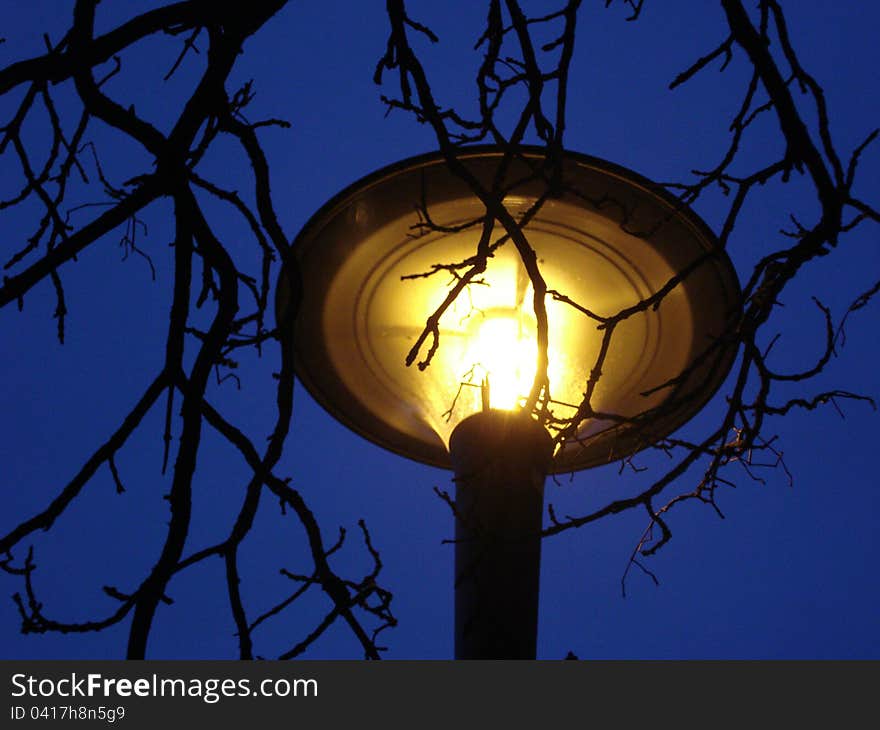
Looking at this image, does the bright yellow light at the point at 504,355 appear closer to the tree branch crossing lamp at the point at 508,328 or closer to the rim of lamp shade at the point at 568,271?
the tree branch crossing lamp at the point at 508,328

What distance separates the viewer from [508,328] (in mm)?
3230

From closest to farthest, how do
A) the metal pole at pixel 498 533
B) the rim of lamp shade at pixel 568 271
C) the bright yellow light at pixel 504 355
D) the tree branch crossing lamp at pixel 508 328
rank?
the metal pole at pixel 498 533 → the tree branch crossing lamp at pixel 508 328 → the rim of lamp shade at pixel 568 271 → the bright yellow light at pixel 504 355

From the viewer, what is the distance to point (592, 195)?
9.98 ft

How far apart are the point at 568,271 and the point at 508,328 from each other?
0.70ft

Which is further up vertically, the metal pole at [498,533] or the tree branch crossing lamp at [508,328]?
the tree branch crossing lamp at [508,328]

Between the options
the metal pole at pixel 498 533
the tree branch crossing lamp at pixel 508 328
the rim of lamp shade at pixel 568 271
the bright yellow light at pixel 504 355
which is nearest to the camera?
the metal pole at pixel 498 533

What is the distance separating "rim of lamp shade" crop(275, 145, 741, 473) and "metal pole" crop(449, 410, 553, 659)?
0.11 m

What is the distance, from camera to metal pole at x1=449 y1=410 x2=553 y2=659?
2828mm

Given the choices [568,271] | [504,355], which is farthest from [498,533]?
[568,271]

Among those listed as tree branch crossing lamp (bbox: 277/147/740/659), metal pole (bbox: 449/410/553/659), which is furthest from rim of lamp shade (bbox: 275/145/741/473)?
metal pole (bbox: 449/410/553/659)

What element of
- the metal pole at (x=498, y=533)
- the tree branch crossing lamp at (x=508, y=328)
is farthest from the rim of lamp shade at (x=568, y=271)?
the metal pole at (x=498, y=533)

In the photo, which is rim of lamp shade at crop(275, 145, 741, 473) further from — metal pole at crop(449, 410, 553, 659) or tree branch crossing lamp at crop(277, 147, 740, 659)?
metal pole at crop(449, 410, 553, 659)

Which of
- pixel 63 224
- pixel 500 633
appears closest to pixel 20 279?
pixel 63 224

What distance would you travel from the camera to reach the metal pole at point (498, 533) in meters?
2.83
